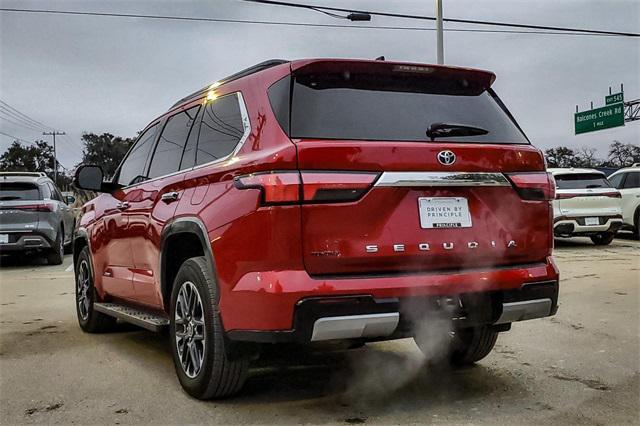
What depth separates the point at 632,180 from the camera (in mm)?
15688

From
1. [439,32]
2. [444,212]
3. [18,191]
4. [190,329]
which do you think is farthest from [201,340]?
[439,32]

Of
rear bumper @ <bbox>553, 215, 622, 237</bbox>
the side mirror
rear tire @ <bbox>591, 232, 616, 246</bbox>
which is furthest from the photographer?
rear tire @ <bbox>591, 232, 616, 246</bbox>

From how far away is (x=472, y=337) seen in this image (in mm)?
4566

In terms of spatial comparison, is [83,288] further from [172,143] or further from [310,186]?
[310,186]

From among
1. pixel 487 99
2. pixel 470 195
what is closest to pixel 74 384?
pixel 470 195

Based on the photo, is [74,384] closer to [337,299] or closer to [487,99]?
[337,299]

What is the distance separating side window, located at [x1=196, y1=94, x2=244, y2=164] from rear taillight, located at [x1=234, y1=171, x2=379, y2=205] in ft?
1.80

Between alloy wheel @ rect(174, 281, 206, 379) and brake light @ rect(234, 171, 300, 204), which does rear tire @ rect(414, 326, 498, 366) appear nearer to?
alloy wheel @ rect(174, 281, 206, 379)

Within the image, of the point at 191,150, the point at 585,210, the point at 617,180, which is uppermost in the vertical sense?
the point at 191,150

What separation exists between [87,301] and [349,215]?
375 centimetres

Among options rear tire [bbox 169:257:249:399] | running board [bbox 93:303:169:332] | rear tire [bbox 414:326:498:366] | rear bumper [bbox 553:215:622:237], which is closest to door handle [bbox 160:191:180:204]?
rear tire [bbox 169:257:249:399]

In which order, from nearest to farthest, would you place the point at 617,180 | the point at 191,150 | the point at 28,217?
the point at 191,150 → the point at 28,217 → the point at 617,180

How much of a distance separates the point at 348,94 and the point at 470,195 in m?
0.86

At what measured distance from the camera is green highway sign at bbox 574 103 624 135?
38.6 meters
